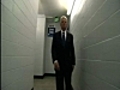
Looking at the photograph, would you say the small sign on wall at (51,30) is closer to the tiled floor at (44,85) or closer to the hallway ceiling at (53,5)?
the hallway ceiling at (53,5)

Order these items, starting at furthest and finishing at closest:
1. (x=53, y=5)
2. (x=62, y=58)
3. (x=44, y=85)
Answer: (x=53, y=5) → (x=44, y=85) → (x=62, y=58)

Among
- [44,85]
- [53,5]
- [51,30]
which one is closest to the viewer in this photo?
[44,85]

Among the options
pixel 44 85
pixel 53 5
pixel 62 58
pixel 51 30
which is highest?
pixel 53 5

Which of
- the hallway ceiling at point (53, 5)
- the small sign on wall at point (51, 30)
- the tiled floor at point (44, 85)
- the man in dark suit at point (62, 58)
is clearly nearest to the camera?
the man in dark suit at point (62, 58)

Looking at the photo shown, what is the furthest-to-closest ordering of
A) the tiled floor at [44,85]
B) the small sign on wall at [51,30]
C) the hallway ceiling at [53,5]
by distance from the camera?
the small sign on wall at [51,30], the hallway ceiling at [53,5], the tiled floor at [44,85]

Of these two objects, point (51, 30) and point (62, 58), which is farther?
point (51, 30)

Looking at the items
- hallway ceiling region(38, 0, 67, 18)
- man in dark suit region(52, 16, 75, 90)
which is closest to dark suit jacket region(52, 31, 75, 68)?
man in dark suit region(52, 16, 75, 90)

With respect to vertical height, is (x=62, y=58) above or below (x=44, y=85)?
above

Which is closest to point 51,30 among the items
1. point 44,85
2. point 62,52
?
point 44,85

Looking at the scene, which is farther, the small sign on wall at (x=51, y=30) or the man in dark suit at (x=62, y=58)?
the small sign on wall at (x=51, y=30)

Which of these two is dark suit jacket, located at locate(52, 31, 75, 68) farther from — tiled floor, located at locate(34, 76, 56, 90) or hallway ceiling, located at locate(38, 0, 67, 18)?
hallway ceiling, located at locate(38, 0, 67, 18)

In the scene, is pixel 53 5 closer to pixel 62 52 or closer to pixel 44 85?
pixel 44 85

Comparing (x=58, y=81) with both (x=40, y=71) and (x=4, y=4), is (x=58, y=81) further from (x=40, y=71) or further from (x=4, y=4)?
(x=40, y=71)

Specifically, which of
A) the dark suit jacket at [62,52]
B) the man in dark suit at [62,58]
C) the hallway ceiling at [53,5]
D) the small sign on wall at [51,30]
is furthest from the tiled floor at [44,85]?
the hallway ceiling at [53,5]
